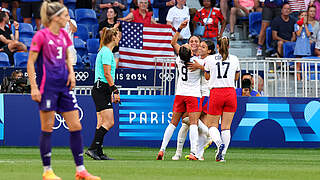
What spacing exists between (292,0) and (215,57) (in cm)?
1069

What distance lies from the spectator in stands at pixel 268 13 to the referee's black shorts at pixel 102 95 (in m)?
10.6

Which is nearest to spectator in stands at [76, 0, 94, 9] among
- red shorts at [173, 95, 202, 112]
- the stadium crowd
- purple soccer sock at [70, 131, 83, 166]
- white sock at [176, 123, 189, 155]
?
the stadium crowd

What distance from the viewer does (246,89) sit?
52.7 ft

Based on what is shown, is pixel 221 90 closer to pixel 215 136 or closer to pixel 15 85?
pixel 215 136

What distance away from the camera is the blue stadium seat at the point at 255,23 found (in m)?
21.9

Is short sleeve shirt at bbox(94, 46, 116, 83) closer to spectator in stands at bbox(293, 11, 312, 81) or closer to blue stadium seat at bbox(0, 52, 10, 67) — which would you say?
blue stadium seat at bbox(0, 52, 10, 67)

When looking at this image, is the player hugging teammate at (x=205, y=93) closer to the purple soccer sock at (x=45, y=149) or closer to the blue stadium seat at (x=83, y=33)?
the purple soccer sock at (x=45, y=149)

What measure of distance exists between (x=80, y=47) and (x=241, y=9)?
5.40m

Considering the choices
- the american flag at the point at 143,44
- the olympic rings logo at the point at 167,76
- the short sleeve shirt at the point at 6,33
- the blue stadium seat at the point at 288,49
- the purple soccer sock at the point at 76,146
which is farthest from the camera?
the blue stadium seat at the point at 288,49

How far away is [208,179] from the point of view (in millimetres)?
7910

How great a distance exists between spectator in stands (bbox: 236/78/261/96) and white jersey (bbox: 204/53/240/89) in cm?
432

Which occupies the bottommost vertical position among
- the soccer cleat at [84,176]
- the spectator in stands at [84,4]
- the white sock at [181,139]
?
the white sock at [181,139]

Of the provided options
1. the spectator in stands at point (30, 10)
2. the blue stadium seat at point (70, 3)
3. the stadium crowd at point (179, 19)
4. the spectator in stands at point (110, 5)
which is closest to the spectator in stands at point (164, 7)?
the stadium crowd at point (179, 19)

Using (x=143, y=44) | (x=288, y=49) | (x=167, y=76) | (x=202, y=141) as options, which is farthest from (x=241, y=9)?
(x=202, y=141)
